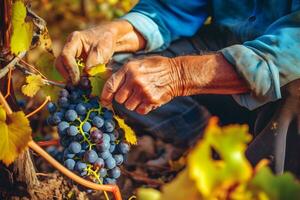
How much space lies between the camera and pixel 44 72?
6.19ft

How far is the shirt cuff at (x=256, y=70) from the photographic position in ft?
5.54

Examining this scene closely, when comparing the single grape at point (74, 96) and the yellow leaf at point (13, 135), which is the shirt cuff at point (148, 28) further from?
the yellow leaf at point (13, 135)

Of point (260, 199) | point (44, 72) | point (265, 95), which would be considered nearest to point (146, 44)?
point (44, 72)

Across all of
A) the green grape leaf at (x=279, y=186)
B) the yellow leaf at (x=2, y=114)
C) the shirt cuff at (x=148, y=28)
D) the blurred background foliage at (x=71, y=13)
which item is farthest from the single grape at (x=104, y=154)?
the blurred background foliage at (x=71, y=13)

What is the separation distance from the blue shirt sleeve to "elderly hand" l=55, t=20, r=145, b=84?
0.05 m

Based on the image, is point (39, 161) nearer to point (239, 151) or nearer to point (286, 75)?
point (286, 75)

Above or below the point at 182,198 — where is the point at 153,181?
below

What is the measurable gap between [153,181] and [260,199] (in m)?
1.52

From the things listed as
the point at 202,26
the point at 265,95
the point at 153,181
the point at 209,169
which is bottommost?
the point at 153,181

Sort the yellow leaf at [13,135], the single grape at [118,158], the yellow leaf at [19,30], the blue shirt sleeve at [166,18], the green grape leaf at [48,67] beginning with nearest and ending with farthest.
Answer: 1. the yellow leaf at [13,135]
2. the yellow leaf at [19,30]
3. the single grape at [118,158]
4. the green grape leaf at [48,67]
5. the blue shirt sleeve at [166,18]

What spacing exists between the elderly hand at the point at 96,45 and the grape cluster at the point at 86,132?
0.06 m

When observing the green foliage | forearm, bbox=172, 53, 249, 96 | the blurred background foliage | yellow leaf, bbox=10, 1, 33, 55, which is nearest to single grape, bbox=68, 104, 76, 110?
yellow leaf, bbox=10, 1, 33, 55

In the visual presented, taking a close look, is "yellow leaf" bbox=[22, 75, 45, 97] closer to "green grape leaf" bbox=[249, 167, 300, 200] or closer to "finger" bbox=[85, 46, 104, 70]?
"finger" bbox=[85, 46, 104, 70]

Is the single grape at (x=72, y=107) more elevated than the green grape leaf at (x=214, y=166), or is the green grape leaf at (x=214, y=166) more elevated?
the green grape leaf at (x=214, y=166)
